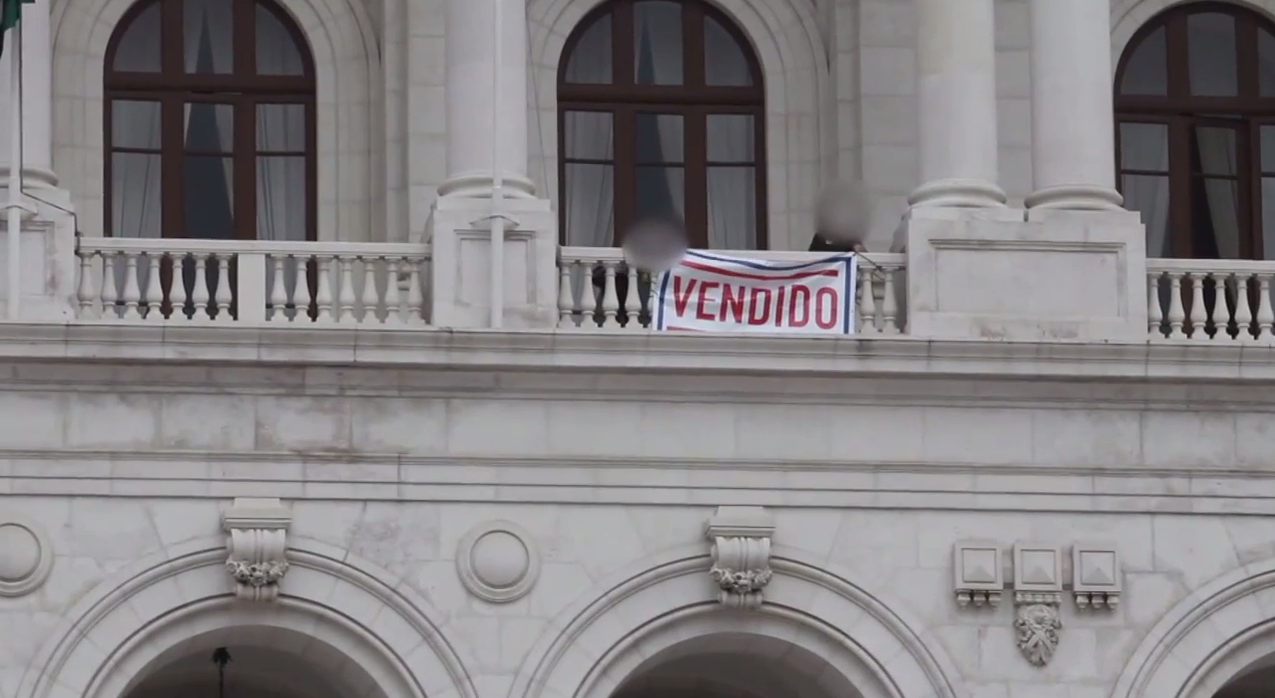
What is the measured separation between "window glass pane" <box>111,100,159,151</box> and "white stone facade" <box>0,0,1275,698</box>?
276 cm

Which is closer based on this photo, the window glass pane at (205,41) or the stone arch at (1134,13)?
the window glass pane at (205,41)

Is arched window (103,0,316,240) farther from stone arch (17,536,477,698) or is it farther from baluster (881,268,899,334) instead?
baluster (881,268,899,334)

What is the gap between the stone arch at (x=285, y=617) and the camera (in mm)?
33531

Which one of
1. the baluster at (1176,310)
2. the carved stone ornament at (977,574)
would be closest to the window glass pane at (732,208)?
the baluster at (1176,310)

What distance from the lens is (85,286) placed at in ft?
113

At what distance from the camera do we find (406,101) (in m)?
38.5

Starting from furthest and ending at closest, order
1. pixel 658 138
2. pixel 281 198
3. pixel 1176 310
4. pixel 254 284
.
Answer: pixel 658 138 → pixel 281 198 → pixel 1176 310 → pixel 254 284

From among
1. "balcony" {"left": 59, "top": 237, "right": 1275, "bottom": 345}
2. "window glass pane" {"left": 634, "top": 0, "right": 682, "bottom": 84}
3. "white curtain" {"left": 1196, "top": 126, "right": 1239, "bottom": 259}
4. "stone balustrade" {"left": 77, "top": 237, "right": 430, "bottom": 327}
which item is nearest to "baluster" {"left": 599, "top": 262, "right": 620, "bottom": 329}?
"balcony" {"left": 59, "top": 237, "right": 1275, "bottom": 345}

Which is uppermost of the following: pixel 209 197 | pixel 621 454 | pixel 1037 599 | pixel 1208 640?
pixel 209 197

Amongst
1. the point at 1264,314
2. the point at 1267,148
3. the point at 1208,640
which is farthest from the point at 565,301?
the point at 1267,148

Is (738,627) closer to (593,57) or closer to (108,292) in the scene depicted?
(108,292)

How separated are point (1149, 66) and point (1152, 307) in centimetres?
552

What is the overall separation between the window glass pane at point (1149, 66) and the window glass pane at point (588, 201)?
17.6 ft

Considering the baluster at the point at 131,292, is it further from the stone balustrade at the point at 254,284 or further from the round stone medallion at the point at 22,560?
the round stone medallion at the point at 22,560
